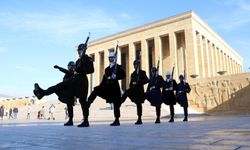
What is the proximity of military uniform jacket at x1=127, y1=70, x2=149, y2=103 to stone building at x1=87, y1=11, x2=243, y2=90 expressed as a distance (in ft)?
70.4

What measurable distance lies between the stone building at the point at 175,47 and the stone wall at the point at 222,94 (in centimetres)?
222

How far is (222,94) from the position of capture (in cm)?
2517

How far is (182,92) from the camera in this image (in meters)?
10.1

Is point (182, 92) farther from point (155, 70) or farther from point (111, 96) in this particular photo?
point (111, 96)

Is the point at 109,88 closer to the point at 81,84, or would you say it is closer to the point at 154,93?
the point at 81,84

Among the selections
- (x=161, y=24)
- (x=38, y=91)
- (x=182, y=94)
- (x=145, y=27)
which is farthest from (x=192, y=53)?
(x=38, y=91)

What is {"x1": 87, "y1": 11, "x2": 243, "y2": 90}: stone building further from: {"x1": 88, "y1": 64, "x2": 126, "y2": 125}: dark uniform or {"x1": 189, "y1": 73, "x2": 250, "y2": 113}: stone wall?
{"x1": 88, "y1": 64, "x2": 126, "y2": 125}: dark uniform

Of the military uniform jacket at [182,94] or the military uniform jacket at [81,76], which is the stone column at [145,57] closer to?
the military uniform jacket at [182,94]

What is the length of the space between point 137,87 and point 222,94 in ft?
63.9

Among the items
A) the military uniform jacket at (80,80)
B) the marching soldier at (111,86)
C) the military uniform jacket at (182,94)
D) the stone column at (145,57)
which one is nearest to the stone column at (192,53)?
the stone column at (145,57)

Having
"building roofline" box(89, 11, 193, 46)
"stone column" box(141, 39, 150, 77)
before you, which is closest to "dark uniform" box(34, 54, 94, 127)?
"building roofline" box(89, 11, 193, 46)

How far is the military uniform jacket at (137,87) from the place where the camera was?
25.7 ft

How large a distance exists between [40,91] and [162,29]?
103 feet

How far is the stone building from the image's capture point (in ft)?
109
